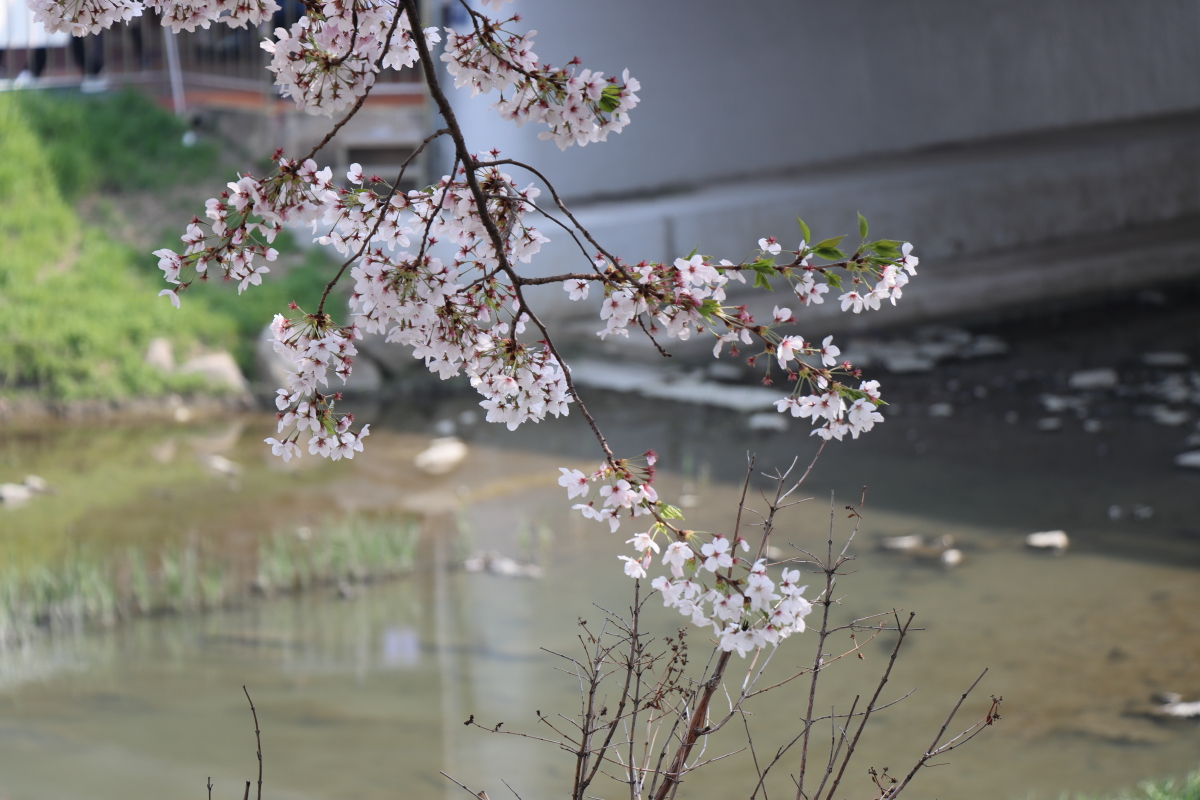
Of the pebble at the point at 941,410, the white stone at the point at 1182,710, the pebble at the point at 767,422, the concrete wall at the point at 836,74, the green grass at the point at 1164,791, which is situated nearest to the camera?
the green grass at the point at 1164,791

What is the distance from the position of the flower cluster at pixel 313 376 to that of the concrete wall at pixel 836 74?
876cm

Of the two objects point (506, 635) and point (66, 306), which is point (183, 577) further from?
point (66, 306)

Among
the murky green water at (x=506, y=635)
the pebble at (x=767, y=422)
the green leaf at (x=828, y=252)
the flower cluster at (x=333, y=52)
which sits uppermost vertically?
the flower cluster at (x=333, y=52)

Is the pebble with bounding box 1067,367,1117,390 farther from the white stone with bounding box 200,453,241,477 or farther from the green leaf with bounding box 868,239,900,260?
the green leaf with bounding box 868,239,900,260

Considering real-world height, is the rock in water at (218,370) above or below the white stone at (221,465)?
above

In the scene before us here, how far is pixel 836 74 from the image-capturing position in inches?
492

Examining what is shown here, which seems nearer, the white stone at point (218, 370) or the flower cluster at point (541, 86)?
the flower cluster at point (541, 86)

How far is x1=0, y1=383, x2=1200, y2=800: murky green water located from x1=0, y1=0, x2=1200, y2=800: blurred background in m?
0.02

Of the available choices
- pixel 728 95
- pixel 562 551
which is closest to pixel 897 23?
pixel 728 95

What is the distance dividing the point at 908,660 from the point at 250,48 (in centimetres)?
1084

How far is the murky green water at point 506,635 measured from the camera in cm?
420

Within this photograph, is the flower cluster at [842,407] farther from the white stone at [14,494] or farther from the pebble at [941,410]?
the pebble at [941,410]

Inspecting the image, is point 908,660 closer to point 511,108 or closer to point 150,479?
point 511,108

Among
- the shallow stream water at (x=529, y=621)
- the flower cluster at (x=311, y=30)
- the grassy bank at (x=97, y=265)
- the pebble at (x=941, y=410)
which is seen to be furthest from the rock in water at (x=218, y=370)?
the flower cluster at (x=311, y=30)
